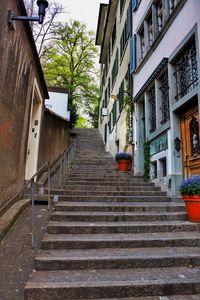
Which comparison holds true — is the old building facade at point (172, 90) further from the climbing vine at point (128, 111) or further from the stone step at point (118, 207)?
the climbing vine at point (128, 111)

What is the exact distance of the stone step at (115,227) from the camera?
409 centimetres

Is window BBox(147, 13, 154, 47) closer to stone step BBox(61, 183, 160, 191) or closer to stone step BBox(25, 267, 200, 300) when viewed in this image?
Answer: stone step BBox(61, 183, 160, 191)

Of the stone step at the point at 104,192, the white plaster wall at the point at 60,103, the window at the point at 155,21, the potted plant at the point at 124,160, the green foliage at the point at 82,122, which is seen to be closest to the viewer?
the stone step at the point at 104,192

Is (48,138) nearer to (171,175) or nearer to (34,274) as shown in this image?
(171,175)

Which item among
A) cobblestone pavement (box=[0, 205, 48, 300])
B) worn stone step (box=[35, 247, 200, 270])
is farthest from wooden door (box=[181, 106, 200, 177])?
cobblestone pavement (box=[0, 205, 48, 300])

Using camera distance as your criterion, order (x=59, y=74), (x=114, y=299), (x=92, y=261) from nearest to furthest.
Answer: (x=114, y=299), (x=92, y=261), (x=59, y=74)

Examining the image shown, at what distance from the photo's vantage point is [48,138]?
31.3 feet

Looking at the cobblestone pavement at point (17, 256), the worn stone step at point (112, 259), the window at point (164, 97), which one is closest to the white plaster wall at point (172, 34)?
the window at point (164, 97)

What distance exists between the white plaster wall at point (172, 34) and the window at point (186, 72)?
0.36 meters

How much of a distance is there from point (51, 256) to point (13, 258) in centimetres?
60

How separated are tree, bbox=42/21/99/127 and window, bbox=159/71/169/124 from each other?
61.0ft

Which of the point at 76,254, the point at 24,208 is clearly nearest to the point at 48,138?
the point at 24,208

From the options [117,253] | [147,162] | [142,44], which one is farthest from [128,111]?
[117,253]

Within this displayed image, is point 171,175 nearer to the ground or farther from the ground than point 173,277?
farther from the ground
